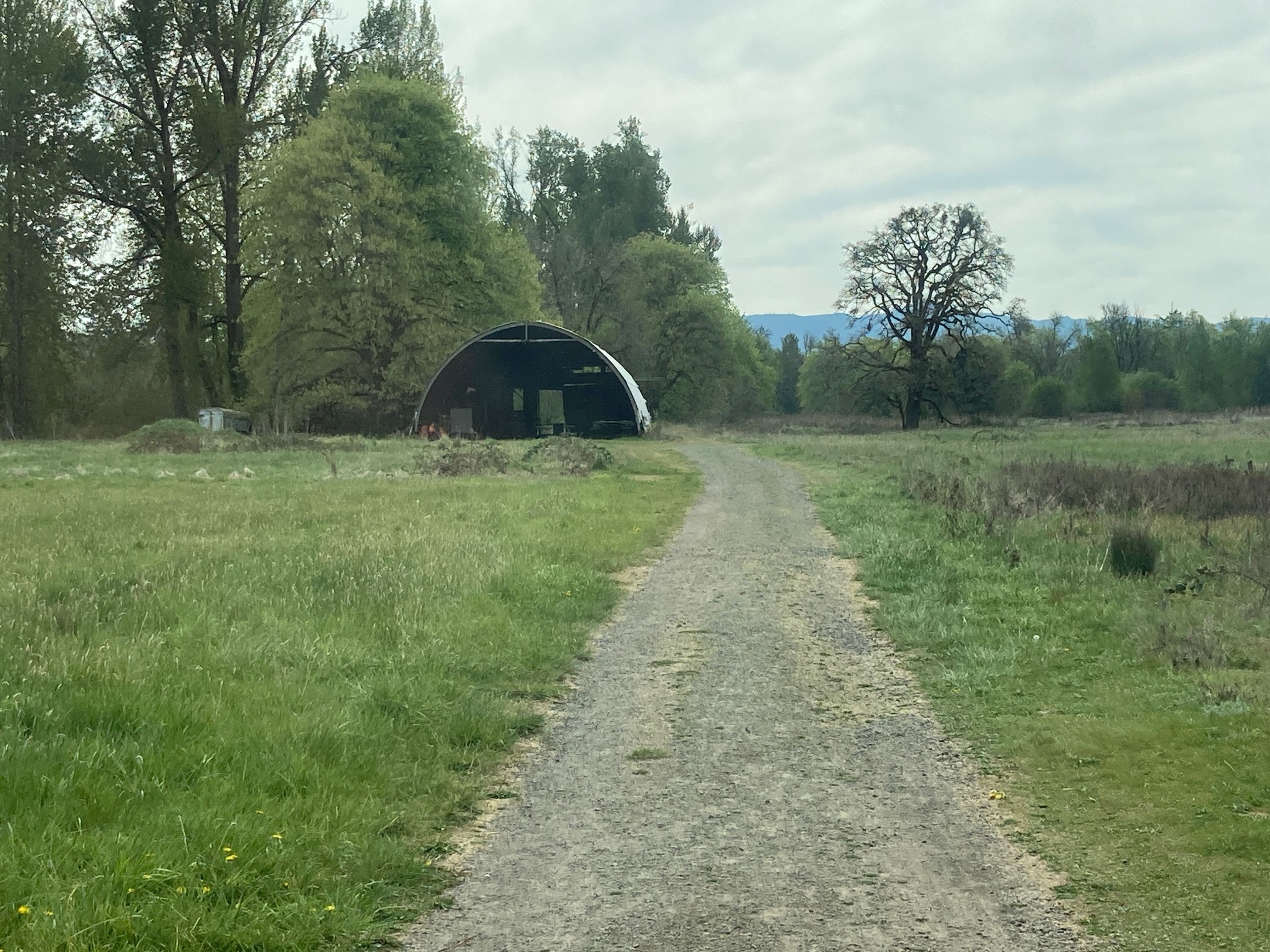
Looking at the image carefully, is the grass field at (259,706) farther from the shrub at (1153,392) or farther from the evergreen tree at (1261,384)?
the evergreen tree at (1261,384)

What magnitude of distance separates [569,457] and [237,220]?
2695 cm

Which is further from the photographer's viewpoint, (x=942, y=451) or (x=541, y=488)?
(x=942, y=451)

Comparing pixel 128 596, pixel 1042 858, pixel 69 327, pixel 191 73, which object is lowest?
pixel 1042 858

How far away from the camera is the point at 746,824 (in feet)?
17.3

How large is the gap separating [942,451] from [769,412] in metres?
51.3

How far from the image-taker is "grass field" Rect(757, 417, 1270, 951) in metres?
4.65

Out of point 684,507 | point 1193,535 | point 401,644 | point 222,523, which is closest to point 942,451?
point 684,507

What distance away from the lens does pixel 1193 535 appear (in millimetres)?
14641

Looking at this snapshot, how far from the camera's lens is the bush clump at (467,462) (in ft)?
84.9

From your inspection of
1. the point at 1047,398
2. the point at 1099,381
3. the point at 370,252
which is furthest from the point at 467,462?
the point at 1099,381

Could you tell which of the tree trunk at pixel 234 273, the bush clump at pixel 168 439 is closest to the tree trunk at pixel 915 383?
the tree trunk at pixel 234 273

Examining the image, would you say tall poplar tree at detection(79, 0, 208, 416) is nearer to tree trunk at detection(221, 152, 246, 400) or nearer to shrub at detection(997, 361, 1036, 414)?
tree trunk at detection(221, 152, 246, 400)

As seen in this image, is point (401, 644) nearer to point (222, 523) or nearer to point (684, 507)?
point (222, 523)

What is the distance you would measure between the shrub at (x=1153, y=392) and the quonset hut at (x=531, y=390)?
55681 mm
